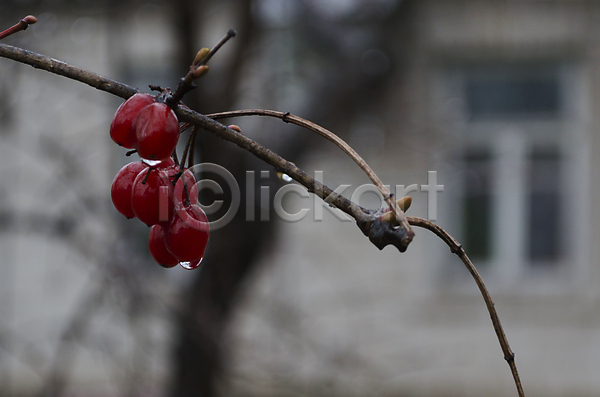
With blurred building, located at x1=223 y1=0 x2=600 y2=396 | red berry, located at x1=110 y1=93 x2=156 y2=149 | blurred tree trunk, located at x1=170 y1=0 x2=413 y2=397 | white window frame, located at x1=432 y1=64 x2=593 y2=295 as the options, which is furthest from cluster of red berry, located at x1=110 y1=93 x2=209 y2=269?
white window frame, located at x1=432 y1=64 x2=593 y2=295

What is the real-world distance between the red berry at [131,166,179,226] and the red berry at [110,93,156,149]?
34mm

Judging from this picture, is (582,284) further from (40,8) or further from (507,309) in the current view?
(40,8)

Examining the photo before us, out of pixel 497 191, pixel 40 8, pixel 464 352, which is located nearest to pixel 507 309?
pixel 464 352

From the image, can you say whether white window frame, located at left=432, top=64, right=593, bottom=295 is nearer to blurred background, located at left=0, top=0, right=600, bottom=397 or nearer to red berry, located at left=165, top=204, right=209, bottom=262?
blurred background, located at left=0, top=0, right=600, bottom=397

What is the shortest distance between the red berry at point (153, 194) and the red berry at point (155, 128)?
0.16 ft

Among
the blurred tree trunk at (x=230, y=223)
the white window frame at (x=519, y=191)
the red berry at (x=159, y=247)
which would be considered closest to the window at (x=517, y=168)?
the white window frame at (x=519, y=191)

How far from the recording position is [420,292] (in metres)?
3.27

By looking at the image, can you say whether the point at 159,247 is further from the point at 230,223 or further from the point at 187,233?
the point at 230,223

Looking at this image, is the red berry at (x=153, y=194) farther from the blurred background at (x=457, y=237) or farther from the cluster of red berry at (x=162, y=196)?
the blurred background at (x=457, y=237)

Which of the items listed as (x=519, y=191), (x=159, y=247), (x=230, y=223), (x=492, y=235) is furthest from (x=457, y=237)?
(x=159, y=247)

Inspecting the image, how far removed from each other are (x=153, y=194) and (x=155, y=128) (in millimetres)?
77

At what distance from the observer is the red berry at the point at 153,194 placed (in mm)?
416

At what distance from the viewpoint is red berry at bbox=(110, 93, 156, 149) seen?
368mm

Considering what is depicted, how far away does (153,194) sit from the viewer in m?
0.42
